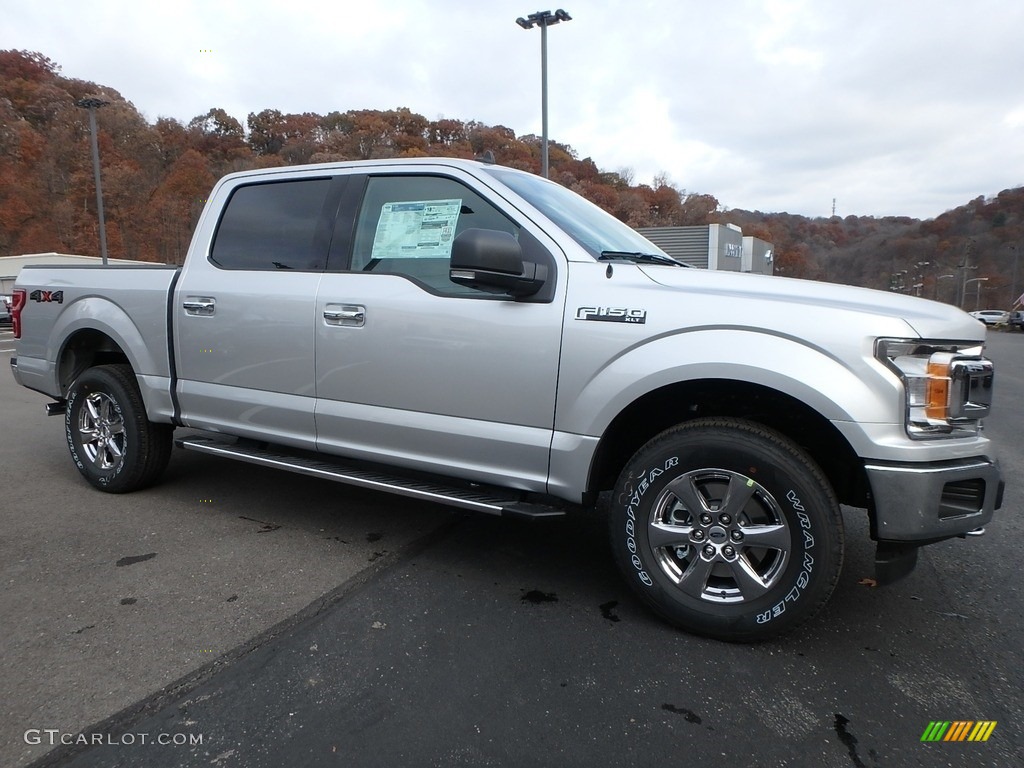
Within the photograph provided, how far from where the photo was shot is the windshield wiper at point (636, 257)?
10.4 ft

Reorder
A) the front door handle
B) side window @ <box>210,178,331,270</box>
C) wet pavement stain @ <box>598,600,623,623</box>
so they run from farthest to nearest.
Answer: side window @ <box>210,178,331,270</box> → the front door handle → wet pavement stain @ <box>598,600,623,623</box>

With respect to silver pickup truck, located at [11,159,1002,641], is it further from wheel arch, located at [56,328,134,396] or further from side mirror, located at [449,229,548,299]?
wheel arch, located at [56,328,134,396]

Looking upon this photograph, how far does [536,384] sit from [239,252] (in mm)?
2233

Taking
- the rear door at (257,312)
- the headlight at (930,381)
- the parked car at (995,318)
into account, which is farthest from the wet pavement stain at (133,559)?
the parked car at (995,318)

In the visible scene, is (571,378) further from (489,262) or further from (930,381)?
(930,381)

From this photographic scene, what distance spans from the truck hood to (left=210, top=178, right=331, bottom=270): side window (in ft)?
6.35

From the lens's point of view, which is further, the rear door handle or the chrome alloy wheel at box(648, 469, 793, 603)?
the rear door handle

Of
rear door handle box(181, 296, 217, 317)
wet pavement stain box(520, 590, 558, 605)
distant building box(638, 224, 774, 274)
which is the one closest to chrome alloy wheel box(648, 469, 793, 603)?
wet pavement stain box(520, 590, 558, 605)

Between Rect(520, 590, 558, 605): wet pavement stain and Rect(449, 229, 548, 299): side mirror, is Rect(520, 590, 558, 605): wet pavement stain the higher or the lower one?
A: the lower one

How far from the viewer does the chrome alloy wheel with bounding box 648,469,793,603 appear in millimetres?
2652

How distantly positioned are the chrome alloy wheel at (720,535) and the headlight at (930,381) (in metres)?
0.60

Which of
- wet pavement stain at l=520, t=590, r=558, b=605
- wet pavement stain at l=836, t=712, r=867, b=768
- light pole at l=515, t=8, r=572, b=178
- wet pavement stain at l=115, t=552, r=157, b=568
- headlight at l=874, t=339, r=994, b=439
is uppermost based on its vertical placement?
light pole at l=515, t=8, r=572, b=178

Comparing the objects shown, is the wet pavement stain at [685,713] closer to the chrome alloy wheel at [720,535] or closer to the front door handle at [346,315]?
the chrome alloy wheel at [720,535]

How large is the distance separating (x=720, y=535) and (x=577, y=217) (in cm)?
175
